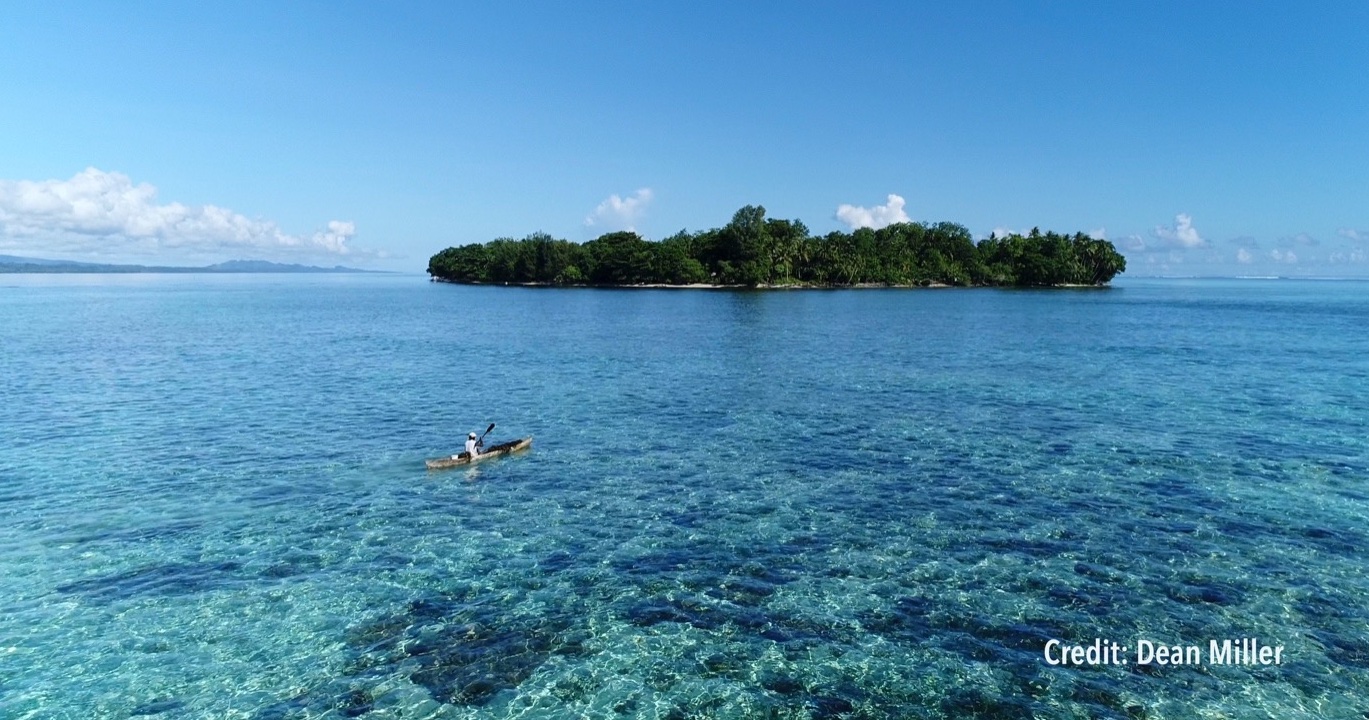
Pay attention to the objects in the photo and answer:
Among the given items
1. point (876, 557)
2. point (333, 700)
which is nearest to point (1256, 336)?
point (876, 557)

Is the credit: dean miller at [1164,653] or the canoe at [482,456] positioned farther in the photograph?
the canoe at [482,456]

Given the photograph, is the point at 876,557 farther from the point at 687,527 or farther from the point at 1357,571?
the point at 1357,571

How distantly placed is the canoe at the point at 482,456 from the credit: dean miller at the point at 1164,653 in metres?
27.1

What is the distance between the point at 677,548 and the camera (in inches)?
1003

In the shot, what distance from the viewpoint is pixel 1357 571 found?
23.4 metres

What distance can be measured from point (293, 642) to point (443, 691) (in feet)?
17.8

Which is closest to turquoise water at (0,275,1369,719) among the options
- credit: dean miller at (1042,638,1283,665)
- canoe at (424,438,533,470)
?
credit: dean miller at (1042,638,1283,665)

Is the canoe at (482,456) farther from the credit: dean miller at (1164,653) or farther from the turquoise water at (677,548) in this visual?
the credit: dean miller at (1164,653)

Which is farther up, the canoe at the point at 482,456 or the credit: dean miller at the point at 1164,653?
the canoe at the point at 482,456

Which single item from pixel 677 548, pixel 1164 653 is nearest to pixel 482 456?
pixel 677 548

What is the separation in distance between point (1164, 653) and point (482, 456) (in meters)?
29.8

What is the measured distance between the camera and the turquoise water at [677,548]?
17500 mm

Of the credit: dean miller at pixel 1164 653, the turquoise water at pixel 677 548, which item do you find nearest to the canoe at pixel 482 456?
the turquoise water at pixel 677 548

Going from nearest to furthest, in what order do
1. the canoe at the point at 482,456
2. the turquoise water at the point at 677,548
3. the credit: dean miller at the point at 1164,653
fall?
the turquoise water at the point at 677,548 → the credit: dean miller at the point at 1164,653 → the canoe at the point at 482,456
